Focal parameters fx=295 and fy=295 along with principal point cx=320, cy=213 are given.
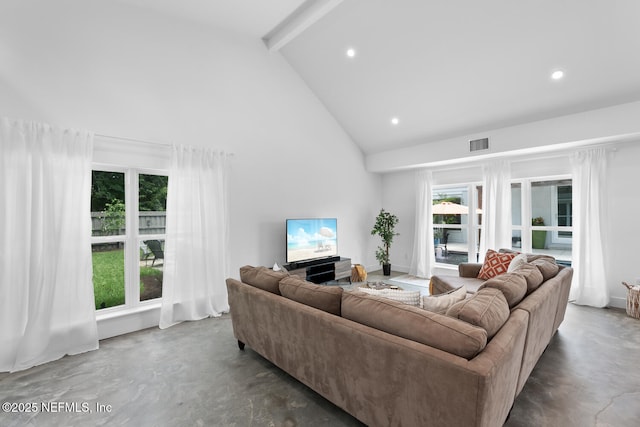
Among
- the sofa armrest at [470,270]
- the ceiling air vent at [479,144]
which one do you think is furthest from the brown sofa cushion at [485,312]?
the ceiling air vent at [479,144]

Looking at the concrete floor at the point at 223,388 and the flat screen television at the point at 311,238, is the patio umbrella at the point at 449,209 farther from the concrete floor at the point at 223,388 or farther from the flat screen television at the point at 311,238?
the concrete floor at the point at 223,388

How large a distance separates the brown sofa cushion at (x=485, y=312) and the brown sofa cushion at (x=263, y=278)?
56.0 inches

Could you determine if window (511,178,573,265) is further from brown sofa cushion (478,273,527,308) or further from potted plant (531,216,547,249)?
brown sofa cushion (478,273,527,308)

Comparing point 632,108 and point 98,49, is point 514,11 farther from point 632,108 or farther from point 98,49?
point 98,49

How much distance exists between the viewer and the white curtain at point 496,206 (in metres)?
5.15

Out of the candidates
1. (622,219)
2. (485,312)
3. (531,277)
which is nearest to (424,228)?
(622,219)

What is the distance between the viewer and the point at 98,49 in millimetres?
3209

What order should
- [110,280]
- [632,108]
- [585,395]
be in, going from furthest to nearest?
1. [632,108]
2. [110,280]
3. [585,395]

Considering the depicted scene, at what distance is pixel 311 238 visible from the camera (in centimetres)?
516

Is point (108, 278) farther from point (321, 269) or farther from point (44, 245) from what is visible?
point (321, 269)

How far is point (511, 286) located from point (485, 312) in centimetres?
64

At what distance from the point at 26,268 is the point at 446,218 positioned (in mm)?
6444

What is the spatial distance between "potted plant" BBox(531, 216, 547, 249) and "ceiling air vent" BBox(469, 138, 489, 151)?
5.07 feet

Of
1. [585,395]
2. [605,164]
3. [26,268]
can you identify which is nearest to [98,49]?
[26,268]
